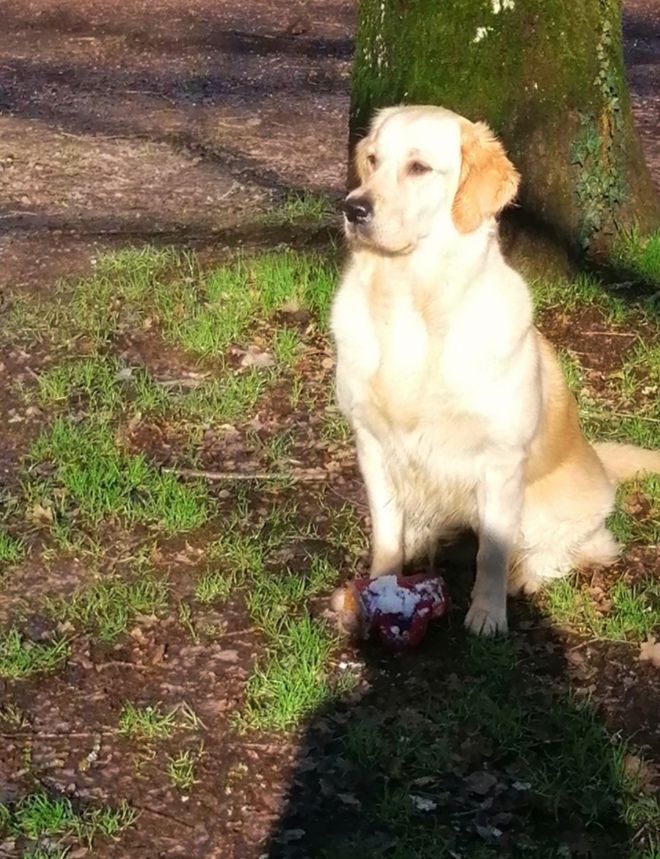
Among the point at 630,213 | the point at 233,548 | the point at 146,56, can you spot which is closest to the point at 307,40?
the point at 146,56

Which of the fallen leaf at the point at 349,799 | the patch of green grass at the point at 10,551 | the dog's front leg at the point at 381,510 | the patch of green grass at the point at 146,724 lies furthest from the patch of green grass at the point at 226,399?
the fallen leaf at the point at 349,799

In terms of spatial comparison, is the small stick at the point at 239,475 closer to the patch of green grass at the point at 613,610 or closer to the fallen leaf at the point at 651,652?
the patch of green grass at the point at 613,610

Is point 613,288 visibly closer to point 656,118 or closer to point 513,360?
point 513,360

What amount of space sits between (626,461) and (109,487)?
1.66 m

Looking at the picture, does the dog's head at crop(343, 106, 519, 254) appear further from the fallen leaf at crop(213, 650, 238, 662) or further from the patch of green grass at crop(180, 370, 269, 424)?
the patch of green grass at crop(180, 370, 269, 424)

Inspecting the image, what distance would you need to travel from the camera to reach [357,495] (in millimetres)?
4039

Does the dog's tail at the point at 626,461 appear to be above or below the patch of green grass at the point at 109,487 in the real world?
above

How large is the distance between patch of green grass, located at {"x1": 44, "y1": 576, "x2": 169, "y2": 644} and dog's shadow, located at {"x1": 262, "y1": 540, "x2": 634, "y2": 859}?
0.62 meters

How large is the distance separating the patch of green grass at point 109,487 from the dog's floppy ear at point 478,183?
1.30 m

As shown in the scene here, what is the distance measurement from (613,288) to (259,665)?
260cm

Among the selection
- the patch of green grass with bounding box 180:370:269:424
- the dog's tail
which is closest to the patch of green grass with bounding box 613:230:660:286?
the dog's tail

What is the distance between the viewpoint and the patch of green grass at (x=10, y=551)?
3.68 m

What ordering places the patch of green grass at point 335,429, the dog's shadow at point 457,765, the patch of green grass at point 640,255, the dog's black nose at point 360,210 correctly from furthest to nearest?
1. the patch of green grass at point 640,255
2. the patch of green grass at point 335,429
3. the dog's black nose at point 360,210
4. the dog's shadow at point 457,765

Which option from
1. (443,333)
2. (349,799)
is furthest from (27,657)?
(443,333)
